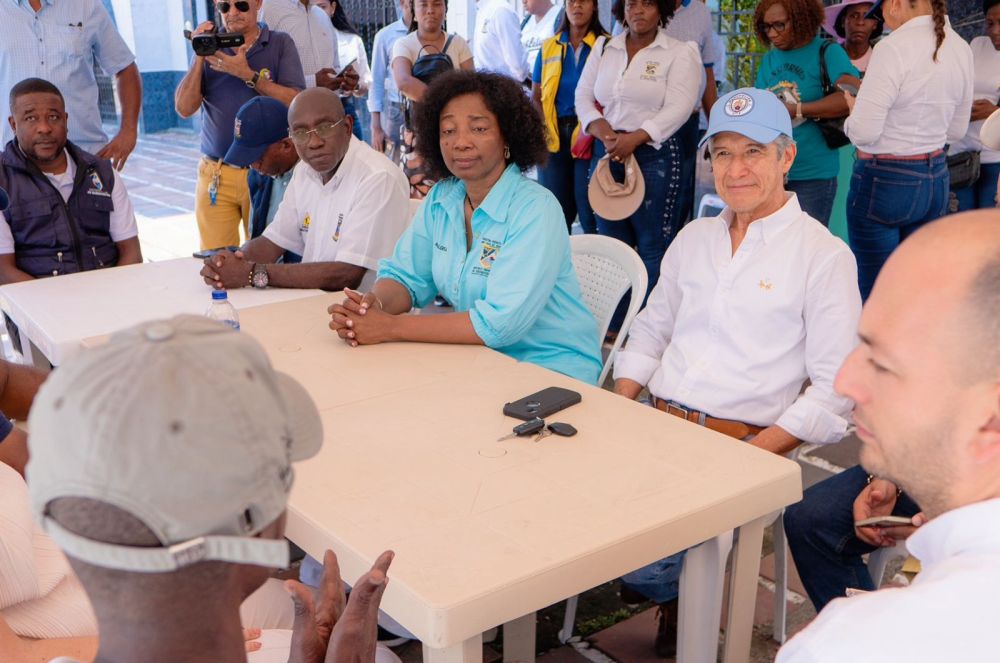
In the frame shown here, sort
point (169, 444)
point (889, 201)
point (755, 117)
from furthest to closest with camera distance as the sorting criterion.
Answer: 1. point (889, 201)
2. point (755, 117)
3. point (169, 444)

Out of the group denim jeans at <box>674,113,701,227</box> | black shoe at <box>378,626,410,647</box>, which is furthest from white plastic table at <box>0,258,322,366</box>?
denim jeans at <box>674,113,701,227</box>

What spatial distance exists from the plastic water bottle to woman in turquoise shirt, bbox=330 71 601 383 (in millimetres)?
367

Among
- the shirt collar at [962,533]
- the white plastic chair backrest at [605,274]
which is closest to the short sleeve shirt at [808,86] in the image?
the white plastic chair backrest at [605,274]

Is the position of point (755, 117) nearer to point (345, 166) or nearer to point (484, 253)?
point (484, 253)

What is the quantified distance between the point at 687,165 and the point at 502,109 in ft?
7.46

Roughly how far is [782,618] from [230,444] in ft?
7.01

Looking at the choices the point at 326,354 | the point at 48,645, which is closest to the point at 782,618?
the point at 326,354

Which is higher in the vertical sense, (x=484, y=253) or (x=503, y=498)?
(x=484, y=253)

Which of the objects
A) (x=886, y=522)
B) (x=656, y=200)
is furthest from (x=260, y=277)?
(x=656, y=200)

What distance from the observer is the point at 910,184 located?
401cm

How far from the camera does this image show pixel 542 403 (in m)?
2.08

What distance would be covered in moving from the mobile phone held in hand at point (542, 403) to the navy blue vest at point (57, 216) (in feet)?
8.21

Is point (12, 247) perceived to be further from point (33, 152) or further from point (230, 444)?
point (230, 444)

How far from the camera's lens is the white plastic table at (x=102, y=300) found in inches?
112
